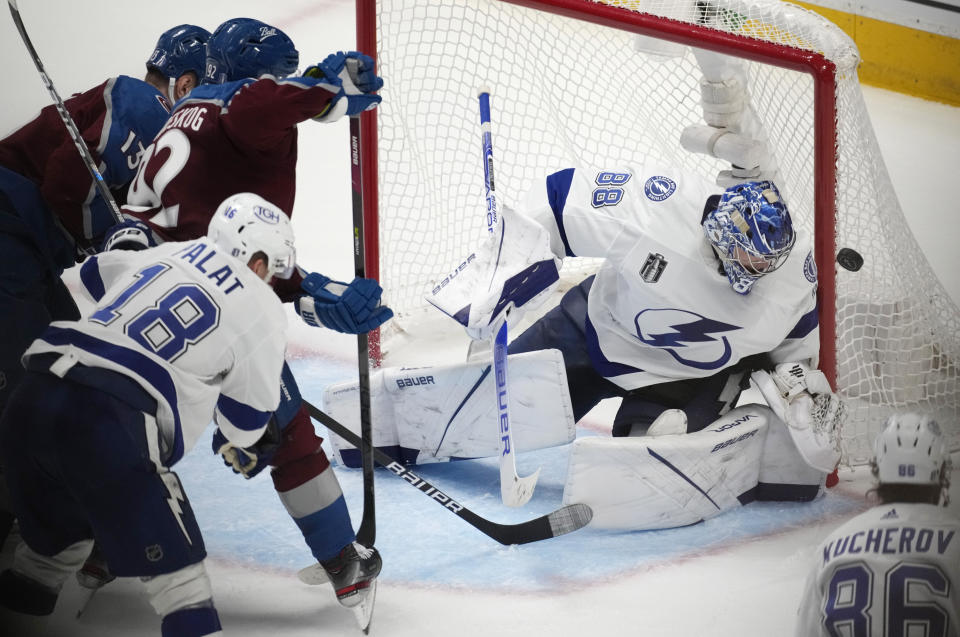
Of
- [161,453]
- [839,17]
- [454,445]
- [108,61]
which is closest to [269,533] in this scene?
[454,445]

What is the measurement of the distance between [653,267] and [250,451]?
1.15 m

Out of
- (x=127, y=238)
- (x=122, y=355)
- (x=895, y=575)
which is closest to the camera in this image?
(x=895, y=575)

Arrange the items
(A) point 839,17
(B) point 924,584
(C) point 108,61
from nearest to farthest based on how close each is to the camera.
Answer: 1. (B) point 924,584
2. (C) point 108,61
3. (A) point 839,17

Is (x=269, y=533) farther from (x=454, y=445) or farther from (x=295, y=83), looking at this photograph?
(x=295, y=83)

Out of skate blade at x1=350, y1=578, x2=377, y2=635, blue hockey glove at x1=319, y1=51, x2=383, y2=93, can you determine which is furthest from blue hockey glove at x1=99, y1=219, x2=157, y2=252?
skate blade at x1=350, y1=578, x2=377, y2=635

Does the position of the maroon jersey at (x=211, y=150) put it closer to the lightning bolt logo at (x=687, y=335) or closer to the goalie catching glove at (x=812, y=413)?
the lightning bolt logo at (x=687, y=335)

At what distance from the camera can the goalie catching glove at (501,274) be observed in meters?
2.51

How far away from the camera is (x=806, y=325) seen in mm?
2723

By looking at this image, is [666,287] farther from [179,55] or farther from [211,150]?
[179,55]

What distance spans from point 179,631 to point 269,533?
2.82 feet

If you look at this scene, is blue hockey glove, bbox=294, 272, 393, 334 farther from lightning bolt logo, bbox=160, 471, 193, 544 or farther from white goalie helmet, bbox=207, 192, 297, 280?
lightning bolt logo, bbox=160, 471, 193, 544

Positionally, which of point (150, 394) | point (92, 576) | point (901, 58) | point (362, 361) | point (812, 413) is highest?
point (901, 58)

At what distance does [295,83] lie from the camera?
76.5 inches

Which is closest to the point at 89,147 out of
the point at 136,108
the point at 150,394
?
the point at 136,108
